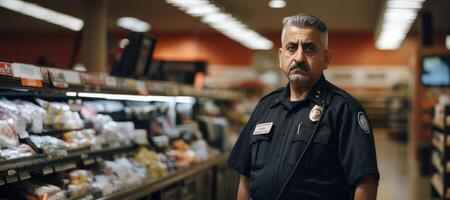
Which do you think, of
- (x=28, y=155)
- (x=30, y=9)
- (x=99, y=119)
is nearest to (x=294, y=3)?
(x=30, y=9)

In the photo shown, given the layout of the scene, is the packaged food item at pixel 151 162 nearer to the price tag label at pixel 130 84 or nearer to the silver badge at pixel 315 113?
the price tag label at pixel 130 84

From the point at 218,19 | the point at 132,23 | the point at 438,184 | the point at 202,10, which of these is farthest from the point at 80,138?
the point at 132,23

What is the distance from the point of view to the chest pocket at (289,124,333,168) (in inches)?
89.8

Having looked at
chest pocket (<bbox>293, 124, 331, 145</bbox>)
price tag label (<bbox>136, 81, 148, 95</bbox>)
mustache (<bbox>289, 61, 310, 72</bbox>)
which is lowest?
chest pocket (<bbox>293, 124, 331, 145</bbox>)

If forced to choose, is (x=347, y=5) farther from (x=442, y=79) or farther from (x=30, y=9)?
(x=30, y=9)

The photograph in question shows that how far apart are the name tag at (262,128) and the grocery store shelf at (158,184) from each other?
1445 mm

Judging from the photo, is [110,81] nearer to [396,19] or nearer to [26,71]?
[26,71]

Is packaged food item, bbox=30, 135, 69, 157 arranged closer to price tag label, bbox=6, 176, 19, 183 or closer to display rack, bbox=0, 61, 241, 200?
display rack, bbox=0, 61, 241, 200

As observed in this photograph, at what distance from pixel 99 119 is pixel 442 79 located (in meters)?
8.87

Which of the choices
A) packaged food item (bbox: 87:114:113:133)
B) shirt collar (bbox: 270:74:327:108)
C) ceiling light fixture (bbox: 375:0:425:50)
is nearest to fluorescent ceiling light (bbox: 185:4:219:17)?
ceiling light fixture (bbox: 375:0:425:50)

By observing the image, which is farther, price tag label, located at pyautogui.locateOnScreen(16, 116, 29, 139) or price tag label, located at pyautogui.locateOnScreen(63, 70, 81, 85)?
price tag label, located at pyautogui.locateOnScreen(63, 70, 81, 85)

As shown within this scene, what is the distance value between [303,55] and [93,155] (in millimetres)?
2145

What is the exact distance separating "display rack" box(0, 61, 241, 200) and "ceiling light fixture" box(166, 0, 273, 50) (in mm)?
3390

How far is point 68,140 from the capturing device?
3689mm
